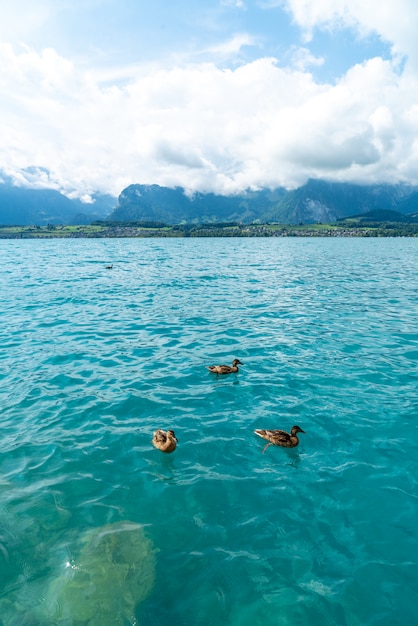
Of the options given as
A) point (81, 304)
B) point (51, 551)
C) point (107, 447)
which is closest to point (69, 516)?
point (51, 551)

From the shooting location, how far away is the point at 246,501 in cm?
1158

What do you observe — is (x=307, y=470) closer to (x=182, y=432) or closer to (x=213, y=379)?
(x=182, y=432)

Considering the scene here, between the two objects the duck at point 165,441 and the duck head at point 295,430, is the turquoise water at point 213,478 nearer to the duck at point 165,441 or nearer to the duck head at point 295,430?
the duck at point 165,441

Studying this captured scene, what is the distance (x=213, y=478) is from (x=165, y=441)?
2.27 m

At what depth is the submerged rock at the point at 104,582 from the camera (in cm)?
830

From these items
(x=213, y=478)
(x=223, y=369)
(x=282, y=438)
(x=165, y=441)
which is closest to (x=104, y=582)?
(x=213, y=478)

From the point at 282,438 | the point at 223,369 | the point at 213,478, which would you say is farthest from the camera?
the point at 223,369

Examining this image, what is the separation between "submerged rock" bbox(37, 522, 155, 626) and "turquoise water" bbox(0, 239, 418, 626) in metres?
0.04

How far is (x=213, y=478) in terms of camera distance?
1256 cm

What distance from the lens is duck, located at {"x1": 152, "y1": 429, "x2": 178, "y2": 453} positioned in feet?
45.0

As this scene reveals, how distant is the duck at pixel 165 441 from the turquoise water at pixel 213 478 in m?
0.41

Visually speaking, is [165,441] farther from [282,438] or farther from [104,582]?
[104,582]

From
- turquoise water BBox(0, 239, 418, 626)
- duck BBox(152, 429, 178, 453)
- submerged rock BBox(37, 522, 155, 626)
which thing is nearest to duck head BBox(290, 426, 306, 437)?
turquoise water BBox(0, 239, 418, 626)

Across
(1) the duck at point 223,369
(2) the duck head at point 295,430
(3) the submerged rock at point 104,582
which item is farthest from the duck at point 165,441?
(1) the duck at point 223,369
